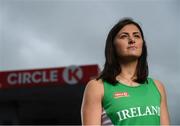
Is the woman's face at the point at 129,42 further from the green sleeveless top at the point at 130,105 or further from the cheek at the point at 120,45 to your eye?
the green sleeveless top at the point at 130,105

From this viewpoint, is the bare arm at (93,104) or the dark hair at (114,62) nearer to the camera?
→ the bare arm at (93,104)

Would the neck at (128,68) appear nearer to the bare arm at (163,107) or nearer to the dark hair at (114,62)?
the dark hair at (114,62)

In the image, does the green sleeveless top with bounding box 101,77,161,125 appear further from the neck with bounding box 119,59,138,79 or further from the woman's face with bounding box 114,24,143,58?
the woman's face with bounding box 114,24,143,58

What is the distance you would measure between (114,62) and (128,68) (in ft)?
0.32

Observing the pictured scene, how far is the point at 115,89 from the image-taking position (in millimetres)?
2770

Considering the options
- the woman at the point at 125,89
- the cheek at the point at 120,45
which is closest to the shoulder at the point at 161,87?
the woman at the point at 125,89

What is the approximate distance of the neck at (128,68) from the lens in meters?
2.87

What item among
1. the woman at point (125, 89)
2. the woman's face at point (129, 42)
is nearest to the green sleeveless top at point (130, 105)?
the woman at point (125, 89)

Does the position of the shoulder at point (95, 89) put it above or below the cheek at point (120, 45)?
below

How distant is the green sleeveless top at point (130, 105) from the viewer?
266cm

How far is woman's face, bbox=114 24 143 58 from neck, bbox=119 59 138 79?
0.24 ft

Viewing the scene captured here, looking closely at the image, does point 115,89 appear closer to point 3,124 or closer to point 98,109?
point 98,109

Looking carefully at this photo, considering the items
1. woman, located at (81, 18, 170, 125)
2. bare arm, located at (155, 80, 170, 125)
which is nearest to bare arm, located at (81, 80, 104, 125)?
woman, located at (81, 18, 170, 125)

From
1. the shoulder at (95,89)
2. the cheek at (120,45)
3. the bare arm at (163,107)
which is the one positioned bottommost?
the bare arm at (163,107)
